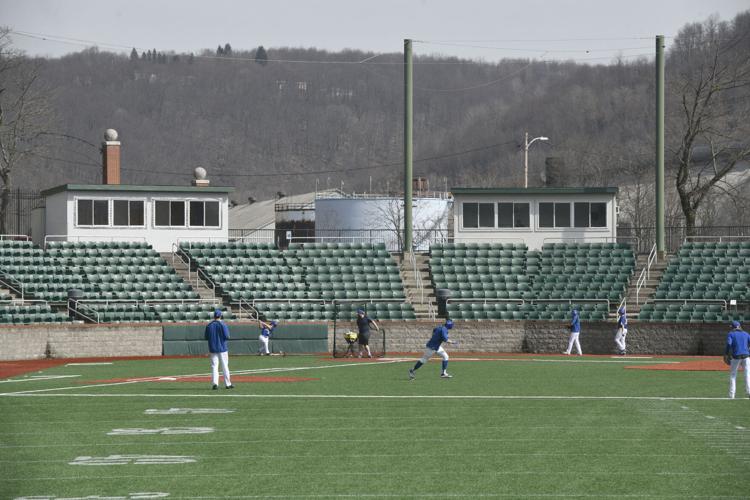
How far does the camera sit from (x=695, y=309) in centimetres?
4612

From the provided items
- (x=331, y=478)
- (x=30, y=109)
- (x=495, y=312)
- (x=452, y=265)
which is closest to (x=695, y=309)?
(x=495, y=312)

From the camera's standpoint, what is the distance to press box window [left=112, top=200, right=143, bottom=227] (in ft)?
174

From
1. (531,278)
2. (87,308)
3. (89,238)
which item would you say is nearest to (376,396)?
(87,308)

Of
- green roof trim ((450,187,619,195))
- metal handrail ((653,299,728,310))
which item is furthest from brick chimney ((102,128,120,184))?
metal handrail ((653,299,728,310))

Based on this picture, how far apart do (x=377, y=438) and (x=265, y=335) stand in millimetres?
24694

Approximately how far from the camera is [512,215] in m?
55.5

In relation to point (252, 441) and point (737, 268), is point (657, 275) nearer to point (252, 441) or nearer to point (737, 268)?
point (737, 268)

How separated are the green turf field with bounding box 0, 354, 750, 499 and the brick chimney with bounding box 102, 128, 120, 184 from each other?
25295 millimetres

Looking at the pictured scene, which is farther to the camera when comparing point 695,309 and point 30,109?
point 30,109

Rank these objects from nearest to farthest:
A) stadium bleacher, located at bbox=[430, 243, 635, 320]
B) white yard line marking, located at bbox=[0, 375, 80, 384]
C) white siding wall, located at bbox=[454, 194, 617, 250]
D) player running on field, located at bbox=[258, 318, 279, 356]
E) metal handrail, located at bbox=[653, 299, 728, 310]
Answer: white yard line marking, located at bbox=[0, 375, 80, 384], player running on field, located at bbox=[258, 318, 279, 356], metal handrail, located at bbox=[653, 299, 728, 310], stadium bleacher, located at bbox=[430, 243, 635, 320], white siding wall, located at bbox=[454, 194, 617, 250]

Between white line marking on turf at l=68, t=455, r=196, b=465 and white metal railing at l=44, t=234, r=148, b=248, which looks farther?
white metal railing at l=44, t=234, r=148, b=248

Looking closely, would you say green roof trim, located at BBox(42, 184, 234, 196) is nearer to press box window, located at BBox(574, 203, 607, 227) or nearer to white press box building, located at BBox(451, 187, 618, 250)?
white press box building, located at BBox(451, 187, 618, 250)

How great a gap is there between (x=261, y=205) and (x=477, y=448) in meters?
114

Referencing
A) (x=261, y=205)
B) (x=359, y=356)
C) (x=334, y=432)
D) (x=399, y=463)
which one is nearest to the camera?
(x=399, y=463)
